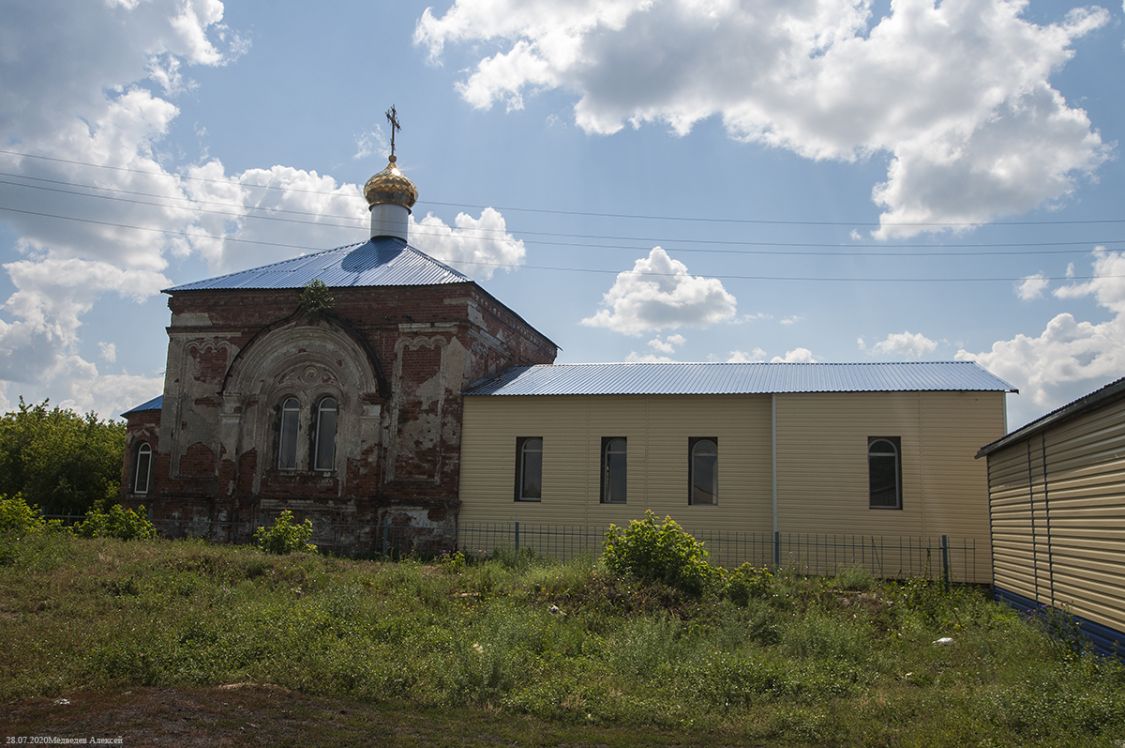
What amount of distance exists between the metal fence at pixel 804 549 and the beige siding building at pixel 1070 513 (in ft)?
7.83

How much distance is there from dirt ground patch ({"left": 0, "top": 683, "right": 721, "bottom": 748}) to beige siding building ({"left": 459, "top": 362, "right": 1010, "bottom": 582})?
363 inches

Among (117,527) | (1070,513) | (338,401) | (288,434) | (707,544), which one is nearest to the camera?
(1070,513)

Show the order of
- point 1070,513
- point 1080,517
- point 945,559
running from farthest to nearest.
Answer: point 945,559
point 1070,513
point 1080,517

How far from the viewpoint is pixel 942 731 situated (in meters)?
6.60

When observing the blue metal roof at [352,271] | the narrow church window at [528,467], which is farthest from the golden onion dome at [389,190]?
the narrow church window at [528,467]

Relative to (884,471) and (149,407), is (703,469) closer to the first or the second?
(884,471)

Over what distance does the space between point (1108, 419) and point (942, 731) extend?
373 cm

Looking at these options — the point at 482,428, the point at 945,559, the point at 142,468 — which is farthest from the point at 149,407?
the point at 945,559

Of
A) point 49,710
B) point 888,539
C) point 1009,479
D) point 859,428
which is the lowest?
point 49,710

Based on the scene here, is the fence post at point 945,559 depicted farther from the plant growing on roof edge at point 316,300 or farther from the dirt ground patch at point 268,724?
the plant growing on roof edge at point 316,300

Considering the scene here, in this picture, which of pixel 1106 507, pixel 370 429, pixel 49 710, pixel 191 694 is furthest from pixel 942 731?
pixel 370 429

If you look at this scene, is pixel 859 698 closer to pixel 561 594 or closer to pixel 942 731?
pixel 942 731

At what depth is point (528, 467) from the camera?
1777 cm

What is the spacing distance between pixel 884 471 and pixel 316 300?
39.8ft
